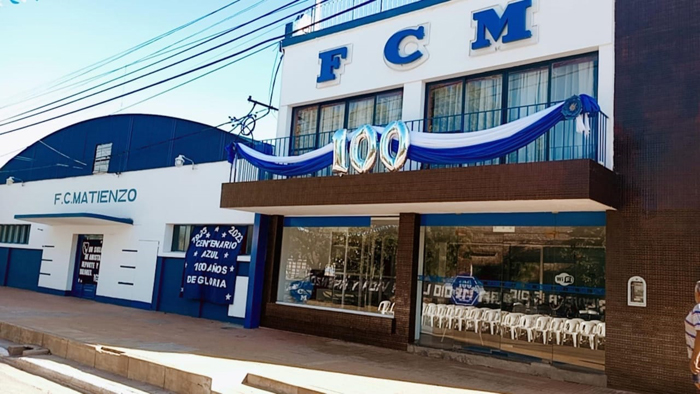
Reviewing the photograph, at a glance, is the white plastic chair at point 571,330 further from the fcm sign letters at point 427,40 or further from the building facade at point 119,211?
the building facade at point 119,211

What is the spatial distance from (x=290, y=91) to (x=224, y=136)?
198 inches

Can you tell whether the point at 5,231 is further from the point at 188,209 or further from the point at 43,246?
the point at 188,209

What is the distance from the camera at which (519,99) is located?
11867 millimetres

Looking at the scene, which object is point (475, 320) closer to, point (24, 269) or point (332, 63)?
point (332, 63)

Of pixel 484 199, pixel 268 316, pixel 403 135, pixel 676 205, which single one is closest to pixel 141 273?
pixel 268 316

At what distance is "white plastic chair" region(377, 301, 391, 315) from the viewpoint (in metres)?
13.3

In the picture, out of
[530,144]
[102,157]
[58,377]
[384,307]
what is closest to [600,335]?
[530,144]

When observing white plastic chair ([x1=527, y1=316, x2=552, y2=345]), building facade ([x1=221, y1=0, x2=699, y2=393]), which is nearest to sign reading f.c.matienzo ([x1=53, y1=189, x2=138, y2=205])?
building facade ([x1=221, y1=0, x2=699, y2=393])

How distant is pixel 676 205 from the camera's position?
9570mm

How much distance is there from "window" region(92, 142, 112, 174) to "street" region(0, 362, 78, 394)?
14.4 metres

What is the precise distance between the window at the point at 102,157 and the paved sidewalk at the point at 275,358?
319 inches

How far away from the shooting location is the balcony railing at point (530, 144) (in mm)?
10344

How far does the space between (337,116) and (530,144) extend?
17.3 ft

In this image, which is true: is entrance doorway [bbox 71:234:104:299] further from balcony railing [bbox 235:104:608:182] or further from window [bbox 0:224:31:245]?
balcony railing [bbox 235:104:608:182]
